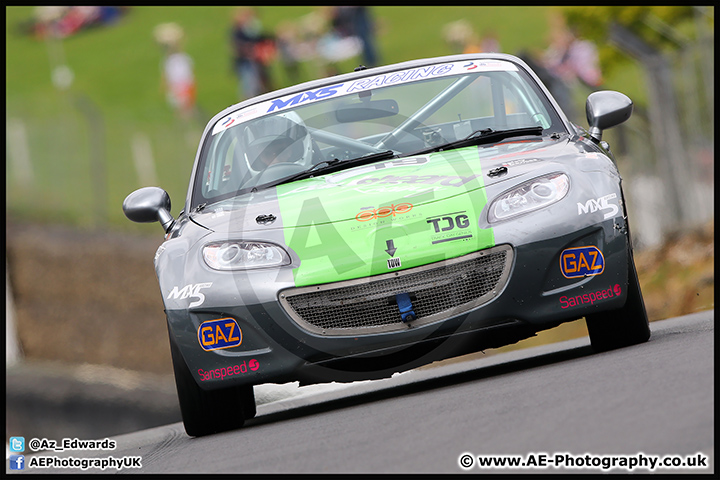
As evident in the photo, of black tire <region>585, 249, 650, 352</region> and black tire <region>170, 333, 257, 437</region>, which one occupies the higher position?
black tire <region>585, 249, 650, 352</region>

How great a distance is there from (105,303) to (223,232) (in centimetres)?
1180

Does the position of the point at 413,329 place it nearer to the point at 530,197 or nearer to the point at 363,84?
the point at 530,197

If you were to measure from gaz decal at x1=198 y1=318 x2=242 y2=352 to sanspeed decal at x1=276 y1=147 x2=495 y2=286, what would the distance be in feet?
1.26

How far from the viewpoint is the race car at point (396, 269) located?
504 cm

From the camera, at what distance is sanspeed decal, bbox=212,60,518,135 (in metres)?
6.68

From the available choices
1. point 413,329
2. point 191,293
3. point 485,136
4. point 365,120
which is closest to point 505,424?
point 413,329

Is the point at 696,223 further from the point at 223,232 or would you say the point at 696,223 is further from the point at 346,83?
the point at 223,232

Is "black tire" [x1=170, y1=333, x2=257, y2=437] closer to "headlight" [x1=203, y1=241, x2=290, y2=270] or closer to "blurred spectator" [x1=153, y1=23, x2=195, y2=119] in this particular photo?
"headlight" [x1=203, y1=241, x2=290, y2=270]

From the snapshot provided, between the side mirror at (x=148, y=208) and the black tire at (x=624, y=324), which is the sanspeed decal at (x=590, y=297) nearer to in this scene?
the black tire at (x=624, y=324)

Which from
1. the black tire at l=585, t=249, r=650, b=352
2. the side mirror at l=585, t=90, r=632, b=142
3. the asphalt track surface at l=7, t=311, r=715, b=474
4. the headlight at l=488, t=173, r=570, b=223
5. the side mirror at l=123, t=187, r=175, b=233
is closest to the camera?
the asphalt track surface at l=7, t=311, r=715, b=474

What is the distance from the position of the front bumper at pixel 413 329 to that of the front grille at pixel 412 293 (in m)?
0.02

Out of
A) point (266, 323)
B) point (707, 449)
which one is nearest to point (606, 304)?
point (266, 323)

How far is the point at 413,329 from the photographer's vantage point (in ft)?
16.6

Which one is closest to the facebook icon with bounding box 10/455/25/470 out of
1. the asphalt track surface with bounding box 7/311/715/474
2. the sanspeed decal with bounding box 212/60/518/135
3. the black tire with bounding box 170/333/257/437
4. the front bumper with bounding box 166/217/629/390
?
the asphalt track surface with bounding box 7/311/715/474
